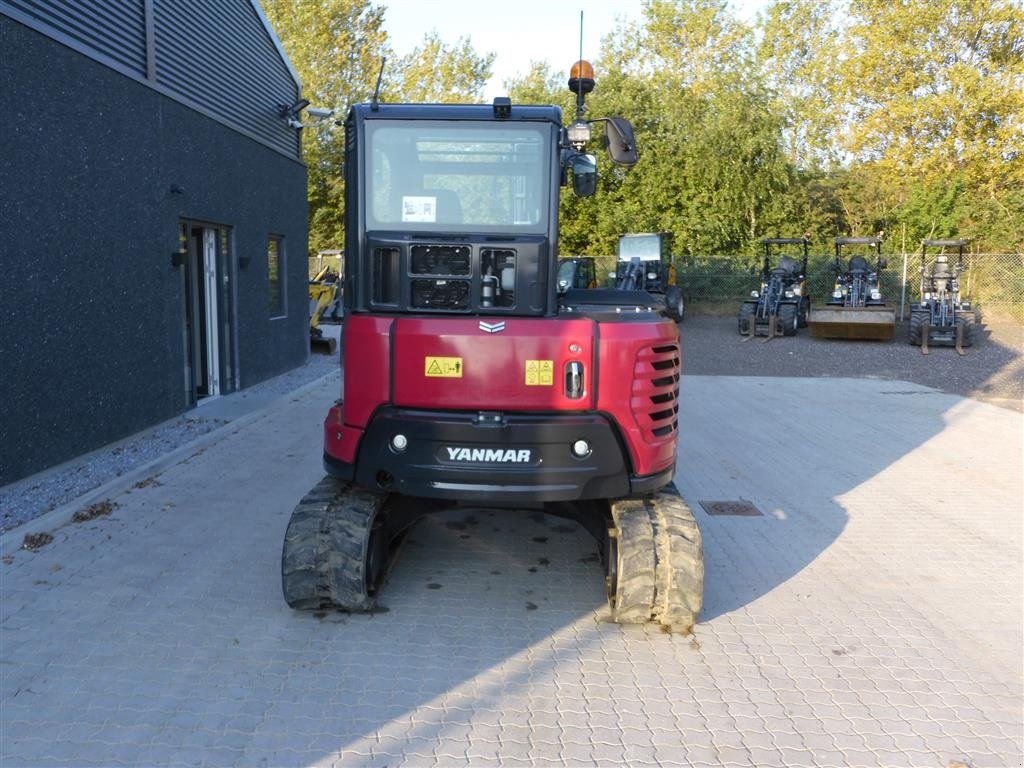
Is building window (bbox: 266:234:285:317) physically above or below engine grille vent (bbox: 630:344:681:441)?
above

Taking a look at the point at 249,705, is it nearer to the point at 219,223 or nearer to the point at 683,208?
the point at 219,223

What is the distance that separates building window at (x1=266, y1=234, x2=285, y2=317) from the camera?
14070mm

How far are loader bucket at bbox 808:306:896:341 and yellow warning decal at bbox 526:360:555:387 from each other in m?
18.5

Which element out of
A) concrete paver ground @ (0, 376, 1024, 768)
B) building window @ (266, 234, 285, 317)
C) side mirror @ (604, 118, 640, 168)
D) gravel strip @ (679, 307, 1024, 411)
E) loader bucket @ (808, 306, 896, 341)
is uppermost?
side mirror @ (604, 118, 640, 168)

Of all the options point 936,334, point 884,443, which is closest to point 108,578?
point 884,443

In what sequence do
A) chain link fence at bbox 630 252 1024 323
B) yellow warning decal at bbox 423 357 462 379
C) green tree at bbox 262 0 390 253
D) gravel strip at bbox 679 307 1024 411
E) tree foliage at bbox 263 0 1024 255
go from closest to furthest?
yellow warning decal at bbox 423 357 462 379 → gravel strip at bbox 679 307 1024 411 → chain link fence at bbox 630 252 1024 323 → tree foliage at bbox 263 0 1024 255 → green tree at bbox 262 0 390 253

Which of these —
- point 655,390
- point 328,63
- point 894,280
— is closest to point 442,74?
point 328,63

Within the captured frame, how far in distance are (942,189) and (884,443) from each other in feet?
80.8

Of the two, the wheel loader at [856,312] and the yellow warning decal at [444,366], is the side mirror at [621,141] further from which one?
the wheel loader at [856,312]

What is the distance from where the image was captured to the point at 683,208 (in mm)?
31562

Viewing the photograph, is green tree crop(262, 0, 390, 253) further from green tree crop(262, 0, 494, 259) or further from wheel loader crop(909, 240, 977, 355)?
wheel loader crop(909, 240, 977, 355)

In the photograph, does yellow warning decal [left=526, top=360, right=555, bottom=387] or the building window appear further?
the building window

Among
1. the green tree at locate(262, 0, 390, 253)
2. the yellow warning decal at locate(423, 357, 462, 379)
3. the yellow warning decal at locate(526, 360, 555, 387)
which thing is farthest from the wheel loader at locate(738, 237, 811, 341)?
the yellow warning decal at locate(423, 357, 462, 379)

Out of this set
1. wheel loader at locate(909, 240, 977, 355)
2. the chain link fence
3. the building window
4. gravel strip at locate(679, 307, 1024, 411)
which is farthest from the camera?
the chain link fence
